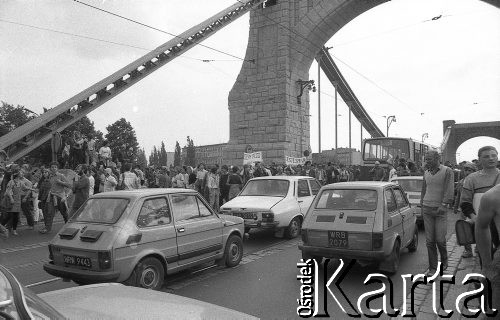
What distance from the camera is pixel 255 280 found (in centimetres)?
591

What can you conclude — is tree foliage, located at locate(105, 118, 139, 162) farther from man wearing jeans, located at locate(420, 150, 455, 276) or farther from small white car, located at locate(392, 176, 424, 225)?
man wearing jeans, located at locate(420, 150, 455, 276)

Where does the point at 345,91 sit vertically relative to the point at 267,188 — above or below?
above

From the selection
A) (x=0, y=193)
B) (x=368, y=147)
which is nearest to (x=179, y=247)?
(x=0, y=193)

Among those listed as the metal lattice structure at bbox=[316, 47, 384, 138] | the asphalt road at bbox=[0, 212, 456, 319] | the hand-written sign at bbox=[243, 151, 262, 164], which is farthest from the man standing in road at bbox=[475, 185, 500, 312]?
the metal lattice structure at bbox=[316, 47, 384, 138]

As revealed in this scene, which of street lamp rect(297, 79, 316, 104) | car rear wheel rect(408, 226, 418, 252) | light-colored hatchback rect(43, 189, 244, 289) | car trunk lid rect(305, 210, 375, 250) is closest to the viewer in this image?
light-colored hatchback rect(43, 189, 244, 289)

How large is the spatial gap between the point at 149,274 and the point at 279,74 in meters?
17.2

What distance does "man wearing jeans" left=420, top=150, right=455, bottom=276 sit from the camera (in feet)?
19.7

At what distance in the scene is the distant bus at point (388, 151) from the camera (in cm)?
2252

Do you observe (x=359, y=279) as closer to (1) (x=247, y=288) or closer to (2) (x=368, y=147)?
(1) (x=247, y=288)

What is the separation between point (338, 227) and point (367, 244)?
513 millimetres

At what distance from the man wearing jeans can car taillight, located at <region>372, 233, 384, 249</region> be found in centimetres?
81

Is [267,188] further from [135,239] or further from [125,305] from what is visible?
[125,305]

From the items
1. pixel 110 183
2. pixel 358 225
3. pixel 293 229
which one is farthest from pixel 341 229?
pixel 110 183

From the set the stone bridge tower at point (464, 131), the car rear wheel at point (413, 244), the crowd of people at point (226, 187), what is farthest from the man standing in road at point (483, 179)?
the stone bridge tower at point (464, 131)
